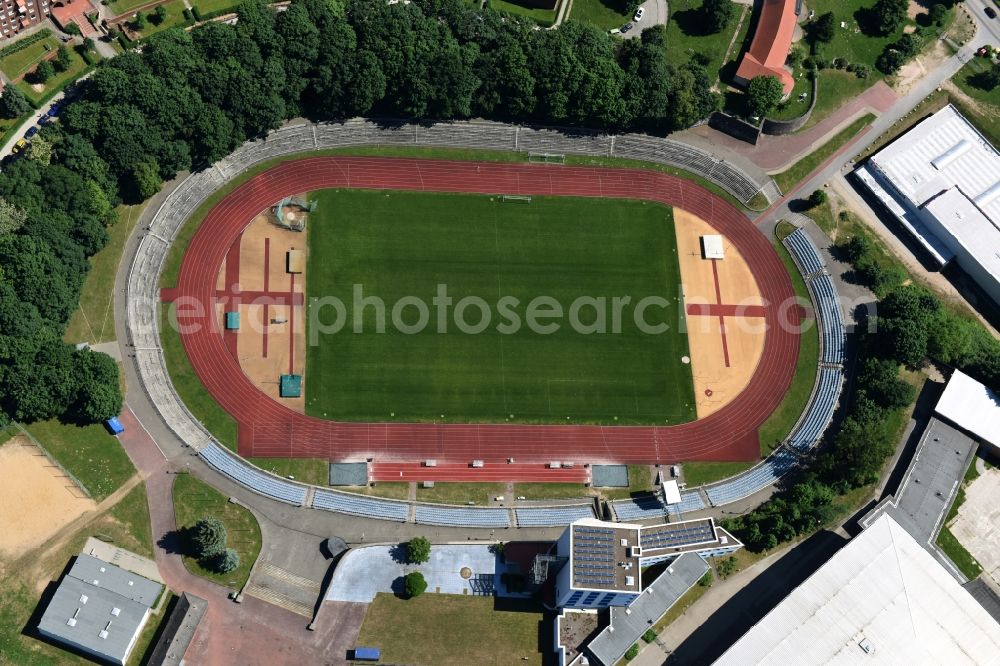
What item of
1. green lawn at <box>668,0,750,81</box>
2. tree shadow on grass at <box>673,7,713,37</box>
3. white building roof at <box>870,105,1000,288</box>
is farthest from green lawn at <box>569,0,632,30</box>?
white building roof at <box>870,105,1000,288</box>

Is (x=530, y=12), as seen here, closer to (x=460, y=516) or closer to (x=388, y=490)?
(x=388, y=490)

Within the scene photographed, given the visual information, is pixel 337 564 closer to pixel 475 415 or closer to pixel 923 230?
pixel 475 415

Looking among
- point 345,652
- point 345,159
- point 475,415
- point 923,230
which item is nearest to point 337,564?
point 345,652

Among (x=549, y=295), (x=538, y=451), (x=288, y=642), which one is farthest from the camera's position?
(x=549, y=295)

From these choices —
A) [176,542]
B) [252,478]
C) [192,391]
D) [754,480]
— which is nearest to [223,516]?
[252,478]

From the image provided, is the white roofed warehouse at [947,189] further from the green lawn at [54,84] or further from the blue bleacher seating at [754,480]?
the green lawn at [54,84]

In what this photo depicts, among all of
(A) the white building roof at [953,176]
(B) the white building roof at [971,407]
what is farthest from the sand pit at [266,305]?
(A) the white building roof at [953,176]
